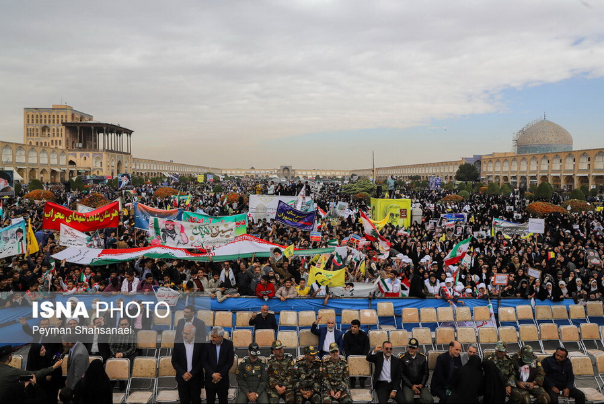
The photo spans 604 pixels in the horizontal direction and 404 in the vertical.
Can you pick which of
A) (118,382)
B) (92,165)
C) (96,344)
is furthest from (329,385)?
(92,165)

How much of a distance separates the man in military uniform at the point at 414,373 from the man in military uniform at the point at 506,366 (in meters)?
0.99

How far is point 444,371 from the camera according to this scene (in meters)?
6.20

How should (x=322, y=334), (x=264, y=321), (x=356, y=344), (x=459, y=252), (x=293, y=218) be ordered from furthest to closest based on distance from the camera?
1. (x=293, y=218)
2. (x=459, y=252)
3. (x=264, y=321)
4. (x=322, y=334)
5. (x=356, y=344)

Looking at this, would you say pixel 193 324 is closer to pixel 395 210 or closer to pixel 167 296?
pixel 167 296

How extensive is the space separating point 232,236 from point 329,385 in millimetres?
6872

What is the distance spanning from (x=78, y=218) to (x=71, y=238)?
29.4 inches

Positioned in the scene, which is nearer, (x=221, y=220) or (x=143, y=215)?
(x=221, y=220)

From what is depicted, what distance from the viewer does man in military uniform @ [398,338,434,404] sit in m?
6.08

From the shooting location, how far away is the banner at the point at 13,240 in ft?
33.3

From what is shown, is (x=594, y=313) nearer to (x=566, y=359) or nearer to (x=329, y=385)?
(x=566, y=359)

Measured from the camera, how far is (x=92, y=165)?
87.3 meters

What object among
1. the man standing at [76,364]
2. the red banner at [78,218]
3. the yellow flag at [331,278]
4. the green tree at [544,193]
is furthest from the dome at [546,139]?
the man standing at [76,364]

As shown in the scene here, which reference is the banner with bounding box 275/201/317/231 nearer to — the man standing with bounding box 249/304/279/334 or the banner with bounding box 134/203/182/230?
the banner with bounding box 134/203/182/230

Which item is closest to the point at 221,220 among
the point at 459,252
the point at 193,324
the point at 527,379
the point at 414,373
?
the point at 193,324
